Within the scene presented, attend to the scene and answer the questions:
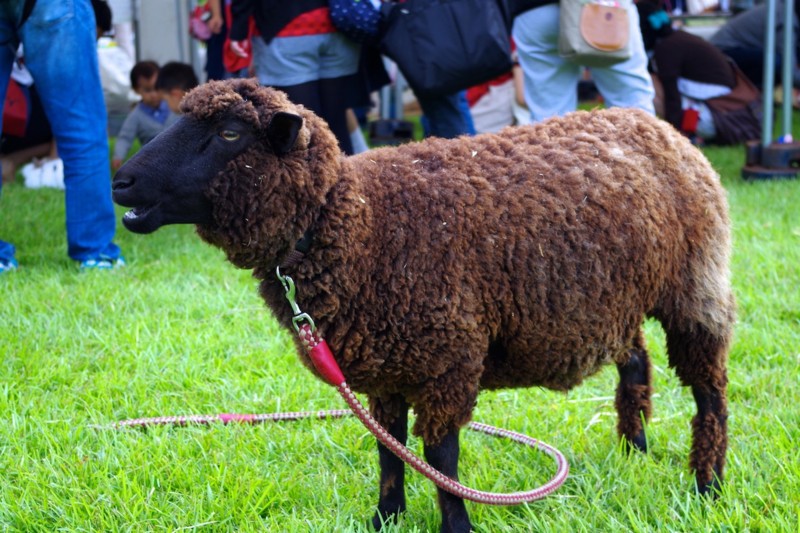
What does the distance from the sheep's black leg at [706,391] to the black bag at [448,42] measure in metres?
2.37

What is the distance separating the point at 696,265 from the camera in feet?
8.61

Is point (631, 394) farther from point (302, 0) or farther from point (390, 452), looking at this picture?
point (302, 0)

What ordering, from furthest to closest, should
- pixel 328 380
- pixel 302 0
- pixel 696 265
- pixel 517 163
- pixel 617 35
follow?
pixel 302 0 < pixel 617 35 < pixel 696 265 < pixel 517 163 < pixel 328 380

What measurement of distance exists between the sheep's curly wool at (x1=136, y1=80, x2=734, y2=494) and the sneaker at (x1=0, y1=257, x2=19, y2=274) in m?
3.16

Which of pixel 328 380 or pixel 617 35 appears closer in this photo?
pixel 328 380

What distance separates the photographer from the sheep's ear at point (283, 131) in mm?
2064

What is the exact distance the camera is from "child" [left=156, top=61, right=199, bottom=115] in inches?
320

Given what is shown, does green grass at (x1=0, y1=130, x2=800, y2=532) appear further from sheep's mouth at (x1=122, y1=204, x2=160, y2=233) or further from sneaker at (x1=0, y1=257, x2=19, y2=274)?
sheep's mouth at (x1=122, y1=204, x2=160, y2=233)

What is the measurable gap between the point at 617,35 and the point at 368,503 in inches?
114

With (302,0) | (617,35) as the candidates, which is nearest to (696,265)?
(617,35)

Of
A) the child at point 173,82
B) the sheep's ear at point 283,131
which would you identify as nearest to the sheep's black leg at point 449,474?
the sheep's ear at point 283,131

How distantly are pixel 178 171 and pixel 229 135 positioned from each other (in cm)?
14

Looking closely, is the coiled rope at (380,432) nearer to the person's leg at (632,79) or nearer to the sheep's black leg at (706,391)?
the sheep's black leg at (706,391)

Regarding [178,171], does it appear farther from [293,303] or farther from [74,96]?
[74,96]
